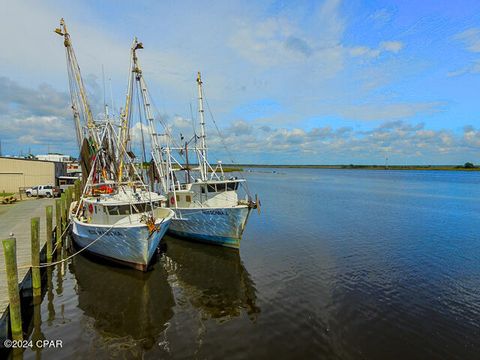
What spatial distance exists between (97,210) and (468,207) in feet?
174

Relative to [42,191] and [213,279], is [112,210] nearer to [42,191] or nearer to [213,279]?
[213,279]

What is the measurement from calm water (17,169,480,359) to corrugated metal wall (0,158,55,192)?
38389 millimetres

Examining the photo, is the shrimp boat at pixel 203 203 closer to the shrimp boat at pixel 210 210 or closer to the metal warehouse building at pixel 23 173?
the shrimp boat at pixel 210 210

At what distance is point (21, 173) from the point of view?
5300cm

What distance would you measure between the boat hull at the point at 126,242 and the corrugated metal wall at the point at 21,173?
39573mm

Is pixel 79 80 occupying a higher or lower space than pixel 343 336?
higher

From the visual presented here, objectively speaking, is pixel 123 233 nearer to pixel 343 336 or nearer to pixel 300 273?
pixel 300 273

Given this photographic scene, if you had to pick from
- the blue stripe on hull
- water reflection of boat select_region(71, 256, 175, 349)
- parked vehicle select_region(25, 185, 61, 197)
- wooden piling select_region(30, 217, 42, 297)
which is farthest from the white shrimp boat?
parked vehicle select_region(25, 185, 61, 197)

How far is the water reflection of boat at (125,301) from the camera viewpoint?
13.7 metres

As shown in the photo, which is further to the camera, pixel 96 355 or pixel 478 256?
pixel 478 256

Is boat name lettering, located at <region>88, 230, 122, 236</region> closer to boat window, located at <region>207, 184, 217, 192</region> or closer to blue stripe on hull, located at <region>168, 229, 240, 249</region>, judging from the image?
blue stripe on hull, located at <region>168, 229, 240, 249</region>

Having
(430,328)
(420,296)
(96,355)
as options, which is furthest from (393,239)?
(96,355)

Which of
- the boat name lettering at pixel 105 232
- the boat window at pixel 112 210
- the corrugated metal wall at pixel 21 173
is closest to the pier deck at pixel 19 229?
the boat name lettering at pixel 105 232

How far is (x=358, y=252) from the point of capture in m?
25.6
